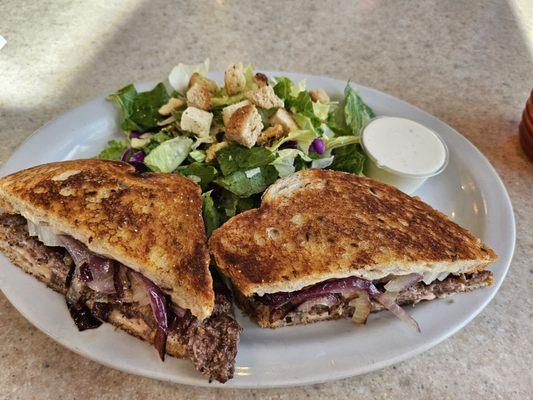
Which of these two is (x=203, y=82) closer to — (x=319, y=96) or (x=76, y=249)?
(x=319, y=96)

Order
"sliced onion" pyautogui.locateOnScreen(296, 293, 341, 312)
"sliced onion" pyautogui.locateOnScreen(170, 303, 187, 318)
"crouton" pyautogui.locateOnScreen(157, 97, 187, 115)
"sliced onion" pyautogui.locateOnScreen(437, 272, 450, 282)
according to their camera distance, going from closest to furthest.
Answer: "sliced onion" pyautogui.locateOnScreen(170, 303, 187, 318), "sliced onion" pyautogui.locateOnScreen(296, 293, 341, 312), "sliced onion" pyautogui.locateOnScreen(437, 272, 450, 282), "crouton" pyautogui.locateOnScreen(157, 97, 187, 115)

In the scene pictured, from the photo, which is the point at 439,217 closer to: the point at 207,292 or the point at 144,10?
the point at 207,292

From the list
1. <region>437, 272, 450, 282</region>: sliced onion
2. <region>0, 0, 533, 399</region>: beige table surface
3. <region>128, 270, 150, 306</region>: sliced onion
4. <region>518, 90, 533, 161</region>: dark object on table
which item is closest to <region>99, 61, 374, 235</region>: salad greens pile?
<region>128, 270, 150, 306</region>: sliced onion

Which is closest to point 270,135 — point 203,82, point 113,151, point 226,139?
point 226,139

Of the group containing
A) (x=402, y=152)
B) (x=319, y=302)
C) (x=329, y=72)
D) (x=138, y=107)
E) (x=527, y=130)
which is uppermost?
(x=138, y=107)

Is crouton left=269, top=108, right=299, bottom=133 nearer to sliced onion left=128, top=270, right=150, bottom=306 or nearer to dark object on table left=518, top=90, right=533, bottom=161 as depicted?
sliced onion left=128, top=270, right=150, bottom=306

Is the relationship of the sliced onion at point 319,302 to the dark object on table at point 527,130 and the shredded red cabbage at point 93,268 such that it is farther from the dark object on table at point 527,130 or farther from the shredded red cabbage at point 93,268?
the dark object on table at point 527,130
